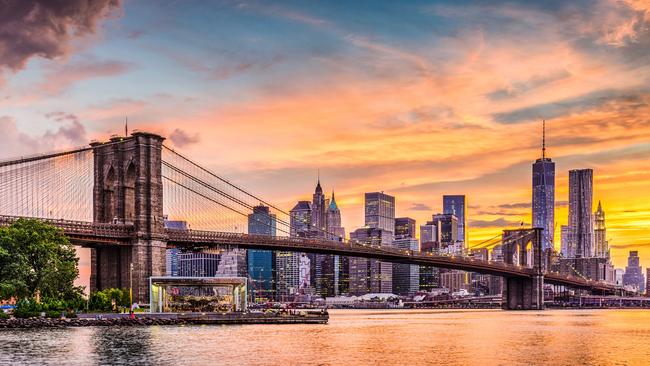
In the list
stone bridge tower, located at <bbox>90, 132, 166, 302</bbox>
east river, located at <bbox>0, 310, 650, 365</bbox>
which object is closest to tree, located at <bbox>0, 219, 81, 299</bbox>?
stone bridge tower, located at <bbox>90, 132, 166, 302</bbox>

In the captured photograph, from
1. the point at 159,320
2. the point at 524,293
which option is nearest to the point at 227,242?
the point at 159,320

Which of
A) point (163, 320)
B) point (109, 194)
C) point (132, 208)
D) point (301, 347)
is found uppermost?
point (109, 194)

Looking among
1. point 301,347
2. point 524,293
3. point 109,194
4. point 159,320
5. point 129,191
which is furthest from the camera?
point 524,293

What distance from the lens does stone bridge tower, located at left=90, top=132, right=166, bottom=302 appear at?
93.2m

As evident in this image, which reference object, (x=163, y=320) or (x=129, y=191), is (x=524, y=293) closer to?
(x=129, y=191)

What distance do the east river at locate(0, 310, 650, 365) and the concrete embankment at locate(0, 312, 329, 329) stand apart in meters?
4.42

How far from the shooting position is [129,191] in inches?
3844

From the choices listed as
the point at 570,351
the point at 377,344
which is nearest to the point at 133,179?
the point at 377,344

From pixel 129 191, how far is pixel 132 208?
2040mm

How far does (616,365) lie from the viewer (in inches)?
2000

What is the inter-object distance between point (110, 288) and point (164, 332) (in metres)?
24.1

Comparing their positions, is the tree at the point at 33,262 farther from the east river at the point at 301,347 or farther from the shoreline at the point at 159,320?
the east river at the point at 301,347

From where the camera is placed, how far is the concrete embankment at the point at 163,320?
3002 inches

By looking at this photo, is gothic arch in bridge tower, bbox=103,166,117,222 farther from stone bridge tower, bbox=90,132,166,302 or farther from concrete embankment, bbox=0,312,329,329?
concrete embankment, bbox=0,312,329,329
